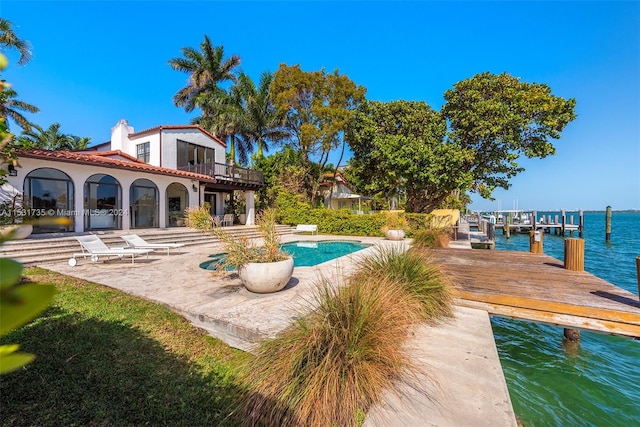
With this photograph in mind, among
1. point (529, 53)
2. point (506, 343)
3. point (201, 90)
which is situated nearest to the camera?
point (506, 343)

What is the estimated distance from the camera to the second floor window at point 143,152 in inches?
770

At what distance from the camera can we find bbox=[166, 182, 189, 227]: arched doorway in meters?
17.2

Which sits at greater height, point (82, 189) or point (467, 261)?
point (82, 189)

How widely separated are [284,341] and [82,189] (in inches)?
565

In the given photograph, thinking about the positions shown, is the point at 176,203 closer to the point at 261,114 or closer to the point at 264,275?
the point at 261,114

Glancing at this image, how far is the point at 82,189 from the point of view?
41.5 ft

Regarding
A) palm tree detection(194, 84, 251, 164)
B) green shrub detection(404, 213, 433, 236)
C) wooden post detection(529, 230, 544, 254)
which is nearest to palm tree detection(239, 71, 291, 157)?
palm tree detection(194, 84, 251, 164)

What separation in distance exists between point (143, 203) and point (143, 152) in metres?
6.22

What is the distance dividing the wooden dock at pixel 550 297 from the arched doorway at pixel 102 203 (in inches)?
616

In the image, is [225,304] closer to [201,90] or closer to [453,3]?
[453,3]

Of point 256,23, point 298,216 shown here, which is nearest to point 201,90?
point 256,23

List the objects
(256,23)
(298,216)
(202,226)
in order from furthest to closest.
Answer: (298,216)
(256,23)
(202,226)

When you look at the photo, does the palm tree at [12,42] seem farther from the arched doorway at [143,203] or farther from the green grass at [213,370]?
the green grass at [213,370]

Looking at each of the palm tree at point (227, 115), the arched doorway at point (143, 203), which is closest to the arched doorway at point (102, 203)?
the arched doorway at point (143, 203)
